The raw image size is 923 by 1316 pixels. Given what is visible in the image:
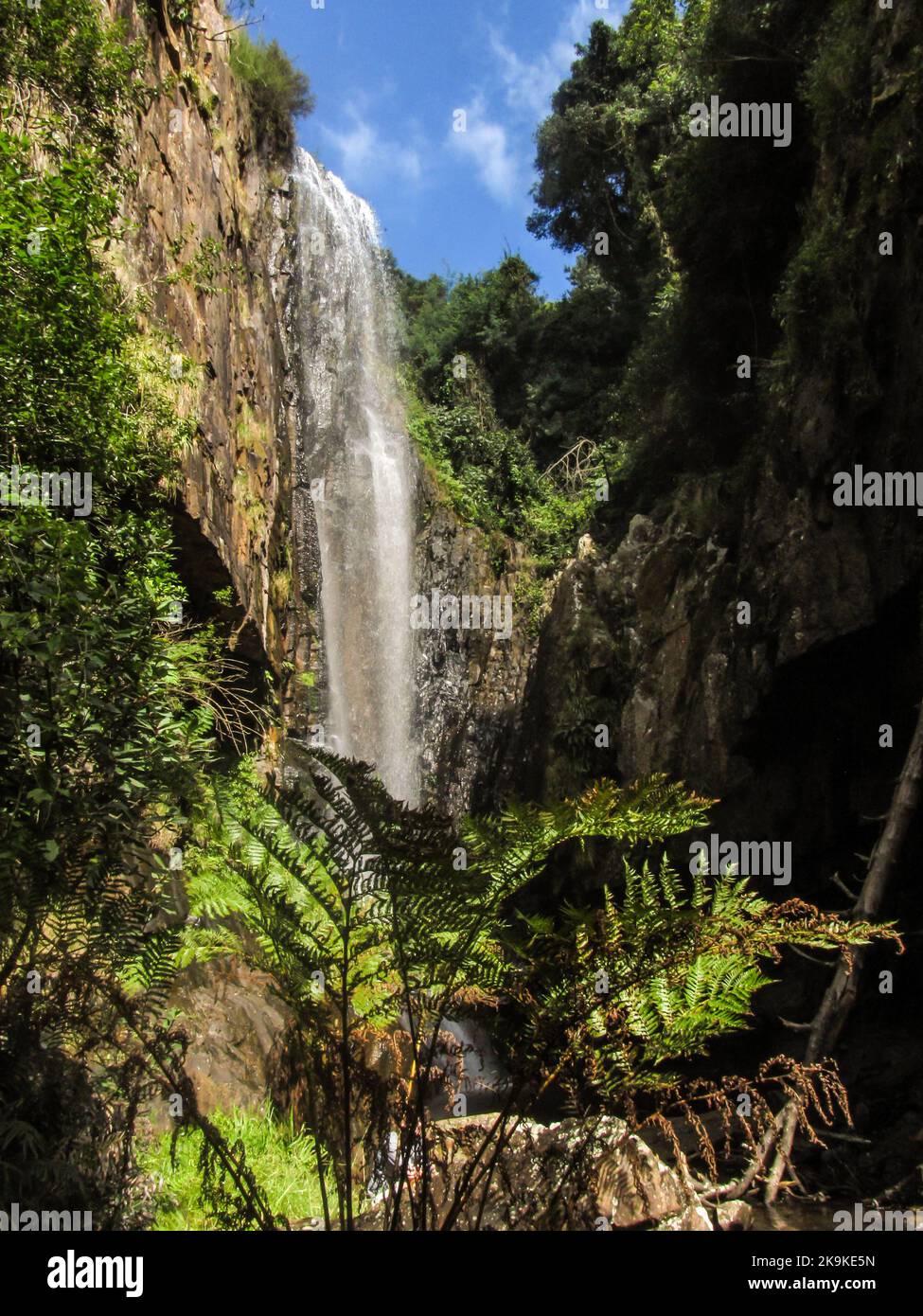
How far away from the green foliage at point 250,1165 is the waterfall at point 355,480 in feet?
27.3

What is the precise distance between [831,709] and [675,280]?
6926mm

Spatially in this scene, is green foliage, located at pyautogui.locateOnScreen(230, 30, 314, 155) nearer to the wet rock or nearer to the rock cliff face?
the rock cliff face

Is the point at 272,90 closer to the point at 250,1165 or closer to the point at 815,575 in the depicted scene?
the point at 815,575

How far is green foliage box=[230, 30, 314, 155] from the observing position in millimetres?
13352

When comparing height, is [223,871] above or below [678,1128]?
above

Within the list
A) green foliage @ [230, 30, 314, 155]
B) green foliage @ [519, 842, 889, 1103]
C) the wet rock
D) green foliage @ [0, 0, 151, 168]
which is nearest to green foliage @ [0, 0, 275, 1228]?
the wet rock

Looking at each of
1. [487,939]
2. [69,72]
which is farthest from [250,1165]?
[69,72]

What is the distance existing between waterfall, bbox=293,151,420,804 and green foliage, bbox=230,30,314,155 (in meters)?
0.77

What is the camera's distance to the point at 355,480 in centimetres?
1598

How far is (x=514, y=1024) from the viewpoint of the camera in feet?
8.41
